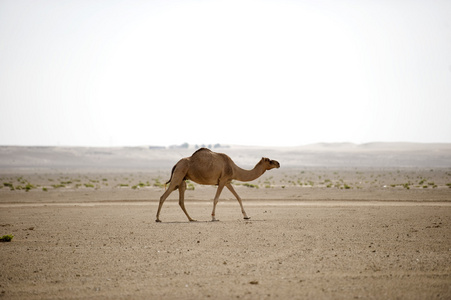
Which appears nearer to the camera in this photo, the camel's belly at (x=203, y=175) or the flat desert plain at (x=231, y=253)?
the flat desert plain at (x=231, y=253)

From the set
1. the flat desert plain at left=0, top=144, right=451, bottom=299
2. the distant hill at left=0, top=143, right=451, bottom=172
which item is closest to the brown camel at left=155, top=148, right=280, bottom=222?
the flat desert plain at left=0, top=144, right=451, bottom=299

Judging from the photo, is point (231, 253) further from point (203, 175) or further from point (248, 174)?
point (248, 174)

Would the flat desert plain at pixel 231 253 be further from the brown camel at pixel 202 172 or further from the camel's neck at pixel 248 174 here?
the camel's neck at pixel 248 174

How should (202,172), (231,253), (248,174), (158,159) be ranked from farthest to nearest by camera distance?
(158,159) < (248,174) < (202,172) < (231,253)

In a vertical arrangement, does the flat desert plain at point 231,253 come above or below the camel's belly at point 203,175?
below

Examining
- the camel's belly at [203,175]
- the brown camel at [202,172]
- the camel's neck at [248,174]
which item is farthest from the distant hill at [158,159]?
the camel's belly at [203,175]

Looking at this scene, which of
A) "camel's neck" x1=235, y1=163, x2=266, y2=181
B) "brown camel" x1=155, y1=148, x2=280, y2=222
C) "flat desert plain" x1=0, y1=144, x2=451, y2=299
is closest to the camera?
"flat desert plain" x1=0, y1=144, x2=451, y2=299

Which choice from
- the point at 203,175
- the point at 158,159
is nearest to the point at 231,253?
the point at 203,175

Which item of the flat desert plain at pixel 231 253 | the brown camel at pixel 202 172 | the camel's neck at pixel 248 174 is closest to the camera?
the flat desert plain at pixel 231 253

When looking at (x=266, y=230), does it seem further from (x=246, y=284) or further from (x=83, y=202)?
(x=83, y=202)

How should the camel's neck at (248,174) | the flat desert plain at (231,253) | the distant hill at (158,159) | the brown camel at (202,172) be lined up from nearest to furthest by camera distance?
1. the flat desert plain at (231,253)
2. the brown camel at (202,172)
3. the camel's neck at (248,174)
4. the distant hill at (158,159)

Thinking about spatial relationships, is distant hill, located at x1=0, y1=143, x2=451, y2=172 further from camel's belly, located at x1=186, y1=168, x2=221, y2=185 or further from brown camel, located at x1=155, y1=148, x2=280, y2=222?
camel's belly, located at x1=186, y1=168, x2=221, y2=185

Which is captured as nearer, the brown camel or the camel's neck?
the brown camel

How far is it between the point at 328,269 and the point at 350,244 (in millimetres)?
2737
